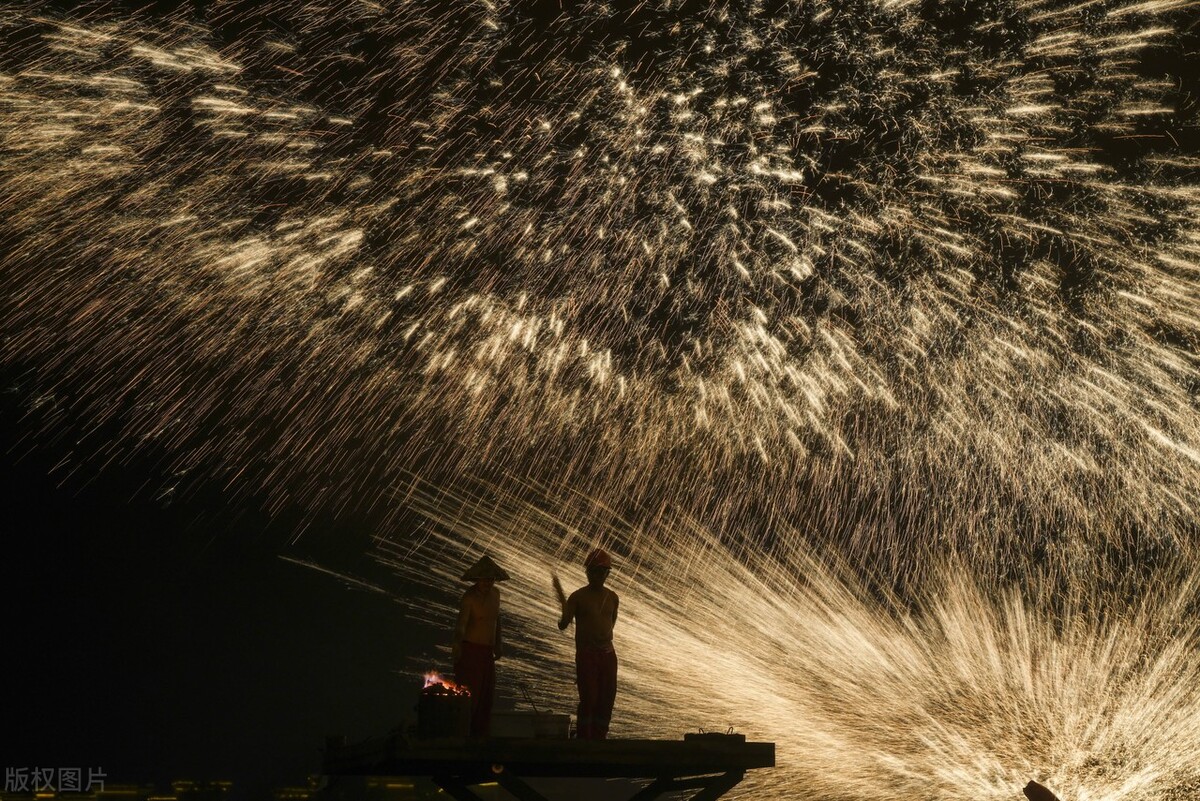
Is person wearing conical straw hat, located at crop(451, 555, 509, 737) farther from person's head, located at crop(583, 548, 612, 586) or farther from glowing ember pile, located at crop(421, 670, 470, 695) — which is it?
glowing ember pile, located at crop(421, 670, 470, 695)

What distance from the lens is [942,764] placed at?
42.8ft

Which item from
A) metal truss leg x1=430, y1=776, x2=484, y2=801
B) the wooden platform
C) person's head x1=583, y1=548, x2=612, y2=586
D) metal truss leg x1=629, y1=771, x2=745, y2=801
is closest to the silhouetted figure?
the wooden platform

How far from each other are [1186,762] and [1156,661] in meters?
1.03

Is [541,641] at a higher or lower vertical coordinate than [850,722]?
higher

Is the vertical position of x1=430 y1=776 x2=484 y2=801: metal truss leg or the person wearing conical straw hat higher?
the person wearing conical straw hat

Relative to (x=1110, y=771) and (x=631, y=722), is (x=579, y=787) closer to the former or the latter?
(x=631, y=722)

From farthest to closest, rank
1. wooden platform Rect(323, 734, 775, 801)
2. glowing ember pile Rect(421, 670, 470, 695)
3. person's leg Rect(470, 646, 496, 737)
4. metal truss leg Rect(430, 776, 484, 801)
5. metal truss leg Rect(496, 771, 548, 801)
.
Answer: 1. person's leg Rect(470, 646, 496, 737)
2. metal truss leg Rect(430, 776, 484, 801)
3. glowing ember pile Rect(421, 670, 470, 695)
4. metal truss leg Rect(496, 771, 548, 801)
5. wooden platform Rect(323, 734, 775, 801)

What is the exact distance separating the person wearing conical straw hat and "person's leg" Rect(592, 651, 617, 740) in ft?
1.98

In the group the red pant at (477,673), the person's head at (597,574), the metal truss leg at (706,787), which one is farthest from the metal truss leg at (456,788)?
the person's head at (597,574)

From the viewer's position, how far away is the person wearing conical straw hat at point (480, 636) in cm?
721

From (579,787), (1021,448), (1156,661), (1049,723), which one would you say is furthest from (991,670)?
(579,787)

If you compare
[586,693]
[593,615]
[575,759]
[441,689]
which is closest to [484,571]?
[593,615]

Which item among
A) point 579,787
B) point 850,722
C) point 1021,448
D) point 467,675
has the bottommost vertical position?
point 579,787

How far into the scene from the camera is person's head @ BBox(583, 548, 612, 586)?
740 centimetres
